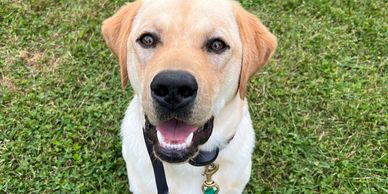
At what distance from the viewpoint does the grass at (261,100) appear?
4344mm

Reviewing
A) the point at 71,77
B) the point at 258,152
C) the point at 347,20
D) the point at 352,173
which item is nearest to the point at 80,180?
the point at 71,77

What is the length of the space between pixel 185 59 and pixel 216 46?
1.02ft

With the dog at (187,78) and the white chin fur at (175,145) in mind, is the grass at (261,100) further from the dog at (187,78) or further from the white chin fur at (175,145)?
the white chin fur at (175,145)

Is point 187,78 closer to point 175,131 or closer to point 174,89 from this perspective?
point 174,89

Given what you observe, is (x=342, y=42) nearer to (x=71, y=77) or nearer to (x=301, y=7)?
(x=301, y=7)

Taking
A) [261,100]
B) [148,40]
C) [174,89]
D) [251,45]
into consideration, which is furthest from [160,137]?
[261,100]

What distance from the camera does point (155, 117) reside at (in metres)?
2.76

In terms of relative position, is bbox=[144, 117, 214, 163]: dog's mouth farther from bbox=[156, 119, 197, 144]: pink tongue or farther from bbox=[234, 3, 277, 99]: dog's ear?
bbox=[234, 3, 277, 99]: dog's ear

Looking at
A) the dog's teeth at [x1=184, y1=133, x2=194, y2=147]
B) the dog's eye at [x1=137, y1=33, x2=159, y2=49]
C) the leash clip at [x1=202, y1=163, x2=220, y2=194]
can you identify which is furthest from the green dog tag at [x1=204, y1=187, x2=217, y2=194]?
the dog's eye at [x1=137, y1=33, x2=159, y2=49]

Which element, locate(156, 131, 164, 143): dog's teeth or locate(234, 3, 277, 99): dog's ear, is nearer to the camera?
locate(156, 131, 164, 143): dog's teeth

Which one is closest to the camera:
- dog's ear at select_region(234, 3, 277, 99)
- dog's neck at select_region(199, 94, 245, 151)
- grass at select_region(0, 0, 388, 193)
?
dog's ear at select_region(234, 3, 277, 99)

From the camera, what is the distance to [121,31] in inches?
128

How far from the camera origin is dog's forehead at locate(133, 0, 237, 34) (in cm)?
290

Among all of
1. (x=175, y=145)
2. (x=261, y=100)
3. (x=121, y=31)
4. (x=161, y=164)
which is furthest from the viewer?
(x=261, y=100)
